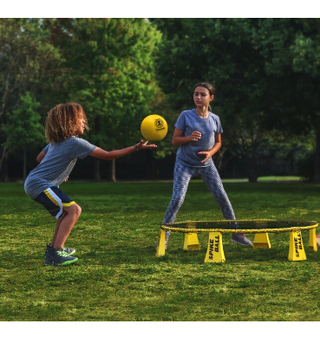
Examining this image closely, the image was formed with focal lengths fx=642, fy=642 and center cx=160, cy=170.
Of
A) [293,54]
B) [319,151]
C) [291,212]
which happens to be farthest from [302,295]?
[319,151]

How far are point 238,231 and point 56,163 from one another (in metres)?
2.29

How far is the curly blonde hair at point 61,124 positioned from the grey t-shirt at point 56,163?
0.08 meters

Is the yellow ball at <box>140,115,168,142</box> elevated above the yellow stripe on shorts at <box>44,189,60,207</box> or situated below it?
above

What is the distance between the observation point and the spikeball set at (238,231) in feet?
25.6

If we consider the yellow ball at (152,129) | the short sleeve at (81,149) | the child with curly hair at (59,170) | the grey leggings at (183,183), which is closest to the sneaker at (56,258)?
the child with curly hair at (59,170)

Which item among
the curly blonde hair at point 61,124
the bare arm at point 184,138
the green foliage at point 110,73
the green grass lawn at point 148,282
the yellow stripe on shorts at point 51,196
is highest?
the green foliage at point 110,73

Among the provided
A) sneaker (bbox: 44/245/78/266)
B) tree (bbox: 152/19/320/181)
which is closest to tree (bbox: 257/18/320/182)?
tree (bbox: 152/19/320/181)

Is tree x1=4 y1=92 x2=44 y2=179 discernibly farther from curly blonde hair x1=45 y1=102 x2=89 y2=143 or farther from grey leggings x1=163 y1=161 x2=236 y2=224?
curly blonde hair x1=45 y1=102 x2=89 y2=143

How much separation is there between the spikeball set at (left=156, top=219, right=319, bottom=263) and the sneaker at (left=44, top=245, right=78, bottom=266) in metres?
1.25

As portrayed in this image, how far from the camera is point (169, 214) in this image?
8.89m

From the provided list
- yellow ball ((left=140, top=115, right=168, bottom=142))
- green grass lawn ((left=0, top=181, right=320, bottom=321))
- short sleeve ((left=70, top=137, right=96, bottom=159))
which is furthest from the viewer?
yellow ball ((left=140, top=115, right=168, bottom=142))

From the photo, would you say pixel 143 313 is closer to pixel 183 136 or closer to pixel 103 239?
pixel 183 136

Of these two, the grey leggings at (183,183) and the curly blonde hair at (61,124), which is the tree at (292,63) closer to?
the grey leggings at (183,183)

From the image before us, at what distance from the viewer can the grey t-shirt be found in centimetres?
749
